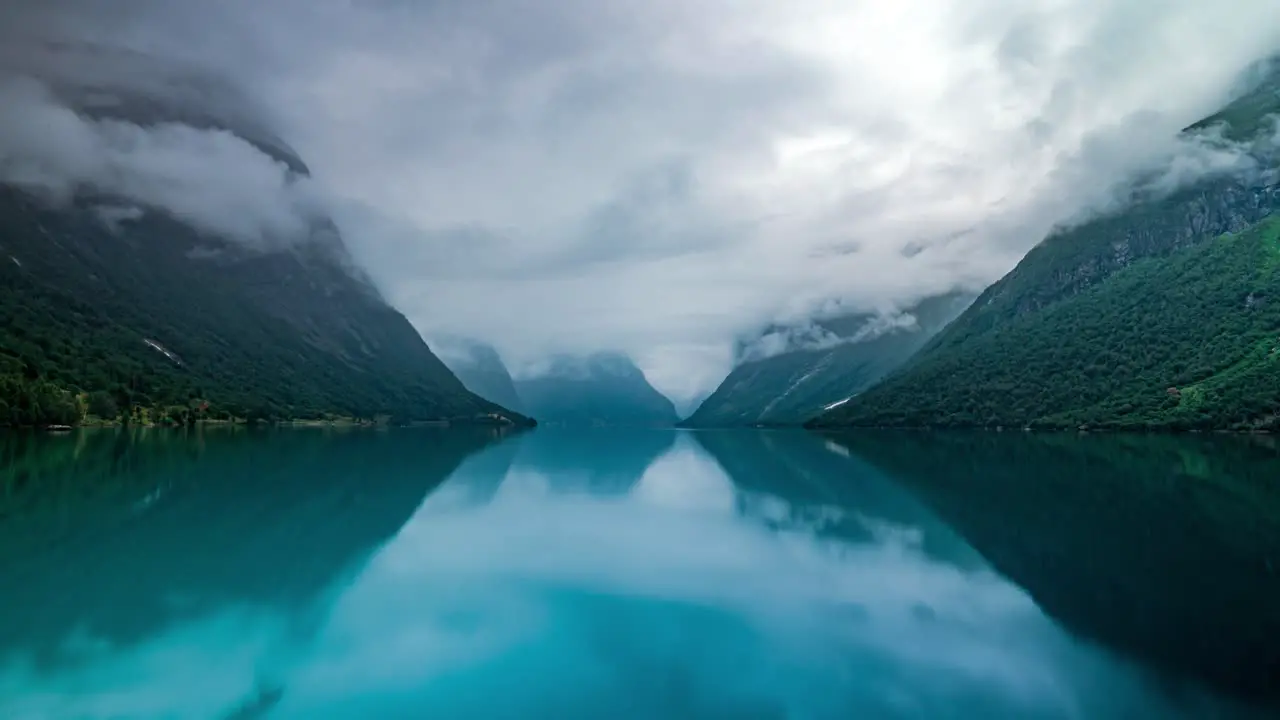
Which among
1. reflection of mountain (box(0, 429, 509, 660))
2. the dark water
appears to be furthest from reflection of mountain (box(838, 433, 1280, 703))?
reflection of mountain (box(0, 429, 509, 660))

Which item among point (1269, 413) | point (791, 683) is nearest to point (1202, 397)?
point (1269, 413)

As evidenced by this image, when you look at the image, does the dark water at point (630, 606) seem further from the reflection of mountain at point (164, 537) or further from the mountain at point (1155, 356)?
the mountain at point (1155, 356)

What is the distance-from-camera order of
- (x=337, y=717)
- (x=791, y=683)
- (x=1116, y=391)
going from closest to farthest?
(x=337, y=717), (x=791, y=683), (x=1116, y=391)

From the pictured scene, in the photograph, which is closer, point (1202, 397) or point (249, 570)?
point (249, 570)

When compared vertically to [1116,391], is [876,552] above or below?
below

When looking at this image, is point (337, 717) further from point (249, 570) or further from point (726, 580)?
point (726, 580)

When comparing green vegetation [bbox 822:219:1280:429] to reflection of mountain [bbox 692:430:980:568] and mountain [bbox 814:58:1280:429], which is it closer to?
mountain [bbox 814:58:1280:429]
